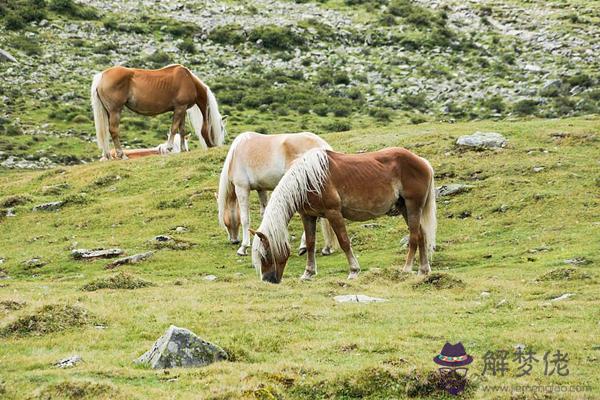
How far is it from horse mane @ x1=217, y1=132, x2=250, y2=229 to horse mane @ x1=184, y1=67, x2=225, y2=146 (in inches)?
256

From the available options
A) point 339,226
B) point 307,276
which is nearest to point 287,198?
point 339,226

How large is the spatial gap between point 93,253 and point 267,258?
6059 millimetres

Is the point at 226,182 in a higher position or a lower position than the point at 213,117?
lower

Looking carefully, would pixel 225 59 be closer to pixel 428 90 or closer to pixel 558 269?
pixel 428 90

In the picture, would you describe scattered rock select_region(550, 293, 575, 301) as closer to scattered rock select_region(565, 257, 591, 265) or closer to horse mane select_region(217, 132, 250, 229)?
scattered rock select_region(565, 257, 591, 265)

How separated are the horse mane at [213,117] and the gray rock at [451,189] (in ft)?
23.2

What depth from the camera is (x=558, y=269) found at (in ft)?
45.0

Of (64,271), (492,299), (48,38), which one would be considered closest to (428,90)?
(48,38)

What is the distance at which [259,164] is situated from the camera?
17.0 m

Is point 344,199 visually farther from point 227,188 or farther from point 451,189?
point 451,189

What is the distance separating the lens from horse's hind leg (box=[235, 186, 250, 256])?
17344mm

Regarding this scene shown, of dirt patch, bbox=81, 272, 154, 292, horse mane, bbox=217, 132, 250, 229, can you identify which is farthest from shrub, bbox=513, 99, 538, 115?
dirt patch, bbox=81, 272, 154, 292

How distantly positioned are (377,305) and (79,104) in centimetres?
3474

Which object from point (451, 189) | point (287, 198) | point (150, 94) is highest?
point (150, 94)
